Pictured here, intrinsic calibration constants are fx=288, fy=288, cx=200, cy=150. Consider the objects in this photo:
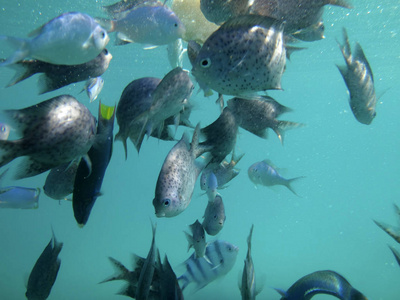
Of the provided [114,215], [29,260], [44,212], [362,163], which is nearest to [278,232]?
[114,215]

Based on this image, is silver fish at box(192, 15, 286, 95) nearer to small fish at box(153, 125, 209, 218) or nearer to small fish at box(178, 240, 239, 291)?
small fish at box(153, 125, 209, 218)

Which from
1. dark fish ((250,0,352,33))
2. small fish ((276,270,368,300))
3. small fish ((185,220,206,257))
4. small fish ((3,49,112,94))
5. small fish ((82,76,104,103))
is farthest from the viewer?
small fish ((82,76,104,103))

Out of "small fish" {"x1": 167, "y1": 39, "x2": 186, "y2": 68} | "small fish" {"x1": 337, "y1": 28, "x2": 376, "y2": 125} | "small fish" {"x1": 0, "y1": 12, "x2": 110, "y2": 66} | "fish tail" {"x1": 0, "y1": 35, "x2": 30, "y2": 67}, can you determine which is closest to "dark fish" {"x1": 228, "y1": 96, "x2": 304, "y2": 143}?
"small fish" {"x1": 337, "y1": 28, "x2": 376, "y2": 125}

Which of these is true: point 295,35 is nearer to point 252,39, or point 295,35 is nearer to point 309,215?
point 252,39

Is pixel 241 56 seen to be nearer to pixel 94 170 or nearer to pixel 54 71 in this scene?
pixel 94 170

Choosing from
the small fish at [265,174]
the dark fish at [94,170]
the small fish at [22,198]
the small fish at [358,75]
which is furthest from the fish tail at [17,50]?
the small fish at [265,174]

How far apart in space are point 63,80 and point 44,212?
48.2m

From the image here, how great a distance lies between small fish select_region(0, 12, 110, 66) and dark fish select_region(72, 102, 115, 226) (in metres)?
0.34

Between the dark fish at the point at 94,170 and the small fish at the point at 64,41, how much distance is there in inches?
13.6

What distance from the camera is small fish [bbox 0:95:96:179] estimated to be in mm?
1385

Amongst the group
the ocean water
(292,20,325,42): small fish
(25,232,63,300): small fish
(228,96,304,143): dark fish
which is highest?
(292,20,325,42): small fish

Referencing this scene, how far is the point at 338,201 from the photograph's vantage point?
93000 mm

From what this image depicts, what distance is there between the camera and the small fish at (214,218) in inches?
104

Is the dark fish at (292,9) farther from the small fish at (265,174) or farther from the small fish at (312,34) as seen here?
the small fish at (265,174)
